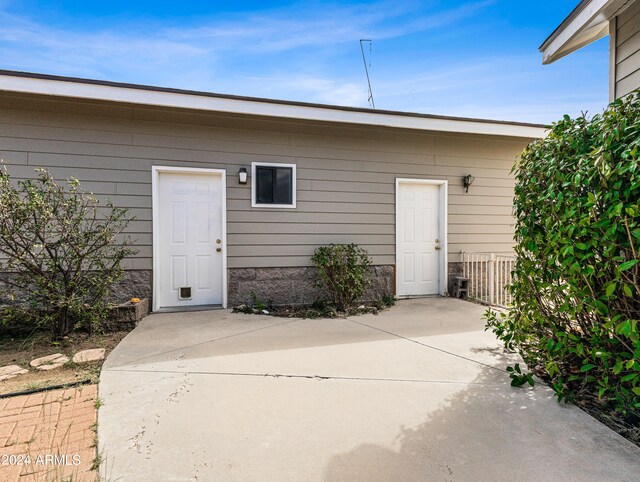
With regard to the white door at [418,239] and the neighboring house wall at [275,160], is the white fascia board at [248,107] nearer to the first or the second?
the neighboring house wall at [275,160]

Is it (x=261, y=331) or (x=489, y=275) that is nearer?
(x=261, y=331)

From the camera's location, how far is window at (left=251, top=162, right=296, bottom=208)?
504cm

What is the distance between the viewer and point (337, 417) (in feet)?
6.57

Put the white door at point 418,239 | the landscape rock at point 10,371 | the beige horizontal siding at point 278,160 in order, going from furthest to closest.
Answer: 1. the white door at point 418,239
2. the beige horizontal siding at point 278,160
3. the landscape rock at point 10,371

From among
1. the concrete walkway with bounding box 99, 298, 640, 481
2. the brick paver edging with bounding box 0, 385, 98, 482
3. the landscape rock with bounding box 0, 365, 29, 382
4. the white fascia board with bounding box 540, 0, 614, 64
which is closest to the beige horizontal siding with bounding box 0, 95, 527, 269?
the landscape rock with bounding box 0, 365, 29, 382

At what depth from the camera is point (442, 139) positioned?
5.84 meters

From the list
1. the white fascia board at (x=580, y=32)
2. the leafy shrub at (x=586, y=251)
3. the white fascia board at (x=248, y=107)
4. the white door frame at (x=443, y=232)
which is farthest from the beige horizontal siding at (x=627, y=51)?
the white door frame at (x=443, y=232)

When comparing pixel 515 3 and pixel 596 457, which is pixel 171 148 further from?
pixel 515 3

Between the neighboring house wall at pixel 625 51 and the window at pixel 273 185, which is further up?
the neighboring house wall at pixel 625 51

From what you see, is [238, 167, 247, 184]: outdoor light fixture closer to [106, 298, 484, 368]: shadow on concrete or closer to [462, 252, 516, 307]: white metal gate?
[106, 298, 484, 368]: shadow on concrete

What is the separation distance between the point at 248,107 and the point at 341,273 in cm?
265

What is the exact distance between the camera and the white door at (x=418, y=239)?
5770mm

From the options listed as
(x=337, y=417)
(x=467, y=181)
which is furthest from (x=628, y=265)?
(x=467, y=181)

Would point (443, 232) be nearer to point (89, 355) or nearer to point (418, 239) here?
point (418, 239)
